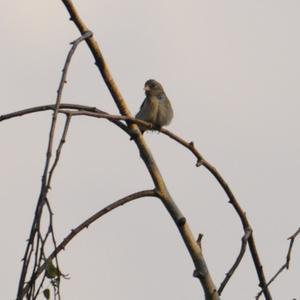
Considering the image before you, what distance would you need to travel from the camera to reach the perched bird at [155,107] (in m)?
9.05

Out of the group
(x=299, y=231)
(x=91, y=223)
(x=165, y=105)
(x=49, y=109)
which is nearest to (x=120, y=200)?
(x=91, y=223)

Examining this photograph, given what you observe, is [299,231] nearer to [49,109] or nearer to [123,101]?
[123,101]

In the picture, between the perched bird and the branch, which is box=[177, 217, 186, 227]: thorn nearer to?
the branch

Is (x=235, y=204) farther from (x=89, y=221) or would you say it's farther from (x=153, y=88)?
(x=153, y=88)

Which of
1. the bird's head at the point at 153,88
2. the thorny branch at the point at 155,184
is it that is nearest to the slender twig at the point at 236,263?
the thorny branch at the point at 155,184

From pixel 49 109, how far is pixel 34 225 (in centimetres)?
121

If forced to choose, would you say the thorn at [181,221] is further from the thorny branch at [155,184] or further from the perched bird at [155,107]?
the perched bird at [155,107]

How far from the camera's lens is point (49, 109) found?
4.61m

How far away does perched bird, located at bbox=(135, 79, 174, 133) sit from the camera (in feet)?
29.7

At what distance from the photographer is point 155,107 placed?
9.23m

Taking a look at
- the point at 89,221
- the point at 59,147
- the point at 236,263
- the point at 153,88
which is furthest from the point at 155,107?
the point at 59,147

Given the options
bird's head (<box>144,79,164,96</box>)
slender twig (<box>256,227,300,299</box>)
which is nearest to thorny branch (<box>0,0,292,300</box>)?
slender twig (<box>256,227,300,299</box>)

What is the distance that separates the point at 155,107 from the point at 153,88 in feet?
2.15

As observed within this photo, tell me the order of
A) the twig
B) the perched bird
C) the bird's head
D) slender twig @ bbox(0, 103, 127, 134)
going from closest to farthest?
the twig < slender twig @ bbox(0, 103, 127, 134) < the perched bird < the bird's head
